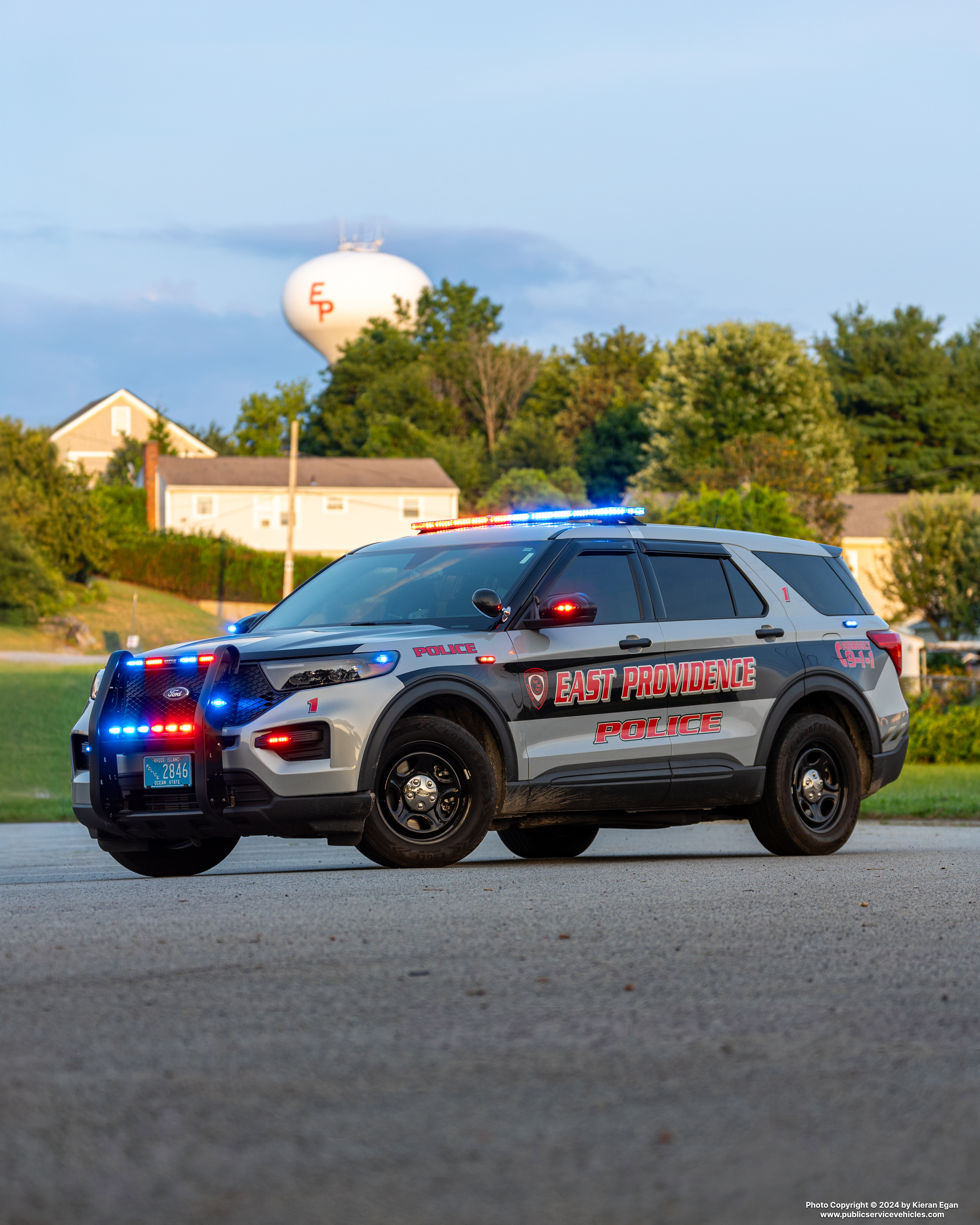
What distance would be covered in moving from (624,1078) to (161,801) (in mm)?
5486

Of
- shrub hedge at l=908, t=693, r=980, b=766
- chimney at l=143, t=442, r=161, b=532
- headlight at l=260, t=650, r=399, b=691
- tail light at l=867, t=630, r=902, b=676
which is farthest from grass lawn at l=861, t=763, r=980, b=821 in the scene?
chimney at l=143, t=442, r=161, b=532

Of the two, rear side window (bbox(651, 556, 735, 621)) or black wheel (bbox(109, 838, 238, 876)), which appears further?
rear side window (bbox(651, 556, 735, 621))

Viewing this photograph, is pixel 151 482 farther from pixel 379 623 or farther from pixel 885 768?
pixel 379 623

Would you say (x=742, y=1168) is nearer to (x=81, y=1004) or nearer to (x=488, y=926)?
(x=81, y=1004)

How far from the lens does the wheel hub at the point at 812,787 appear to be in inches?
449

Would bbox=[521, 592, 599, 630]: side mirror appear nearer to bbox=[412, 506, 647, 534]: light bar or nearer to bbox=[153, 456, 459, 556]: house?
bbox=[412, 506, 647, 534]: light bar

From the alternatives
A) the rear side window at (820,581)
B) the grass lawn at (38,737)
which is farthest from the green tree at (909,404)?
the rear side window at (820,581)

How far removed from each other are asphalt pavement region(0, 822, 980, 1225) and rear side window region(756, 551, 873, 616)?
3.93 meters

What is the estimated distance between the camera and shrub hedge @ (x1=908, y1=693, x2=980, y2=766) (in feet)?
95.8

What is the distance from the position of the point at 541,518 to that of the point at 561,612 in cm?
151

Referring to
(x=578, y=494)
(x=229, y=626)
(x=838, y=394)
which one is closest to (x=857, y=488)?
(x=838, y=394)

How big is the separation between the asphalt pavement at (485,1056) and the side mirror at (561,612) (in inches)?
82.2

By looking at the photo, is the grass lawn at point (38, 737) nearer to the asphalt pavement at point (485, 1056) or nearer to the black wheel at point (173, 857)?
the black wheel at point (173, 857)

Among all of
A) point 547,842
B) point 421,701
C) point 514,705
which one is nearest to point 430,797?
point 421,701
